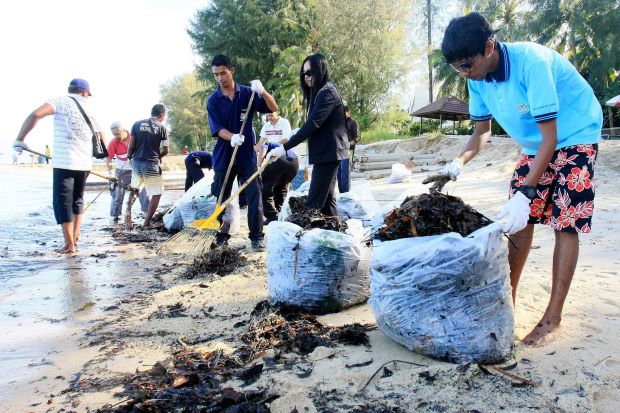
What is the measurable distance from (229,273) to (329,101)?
1.60 metres

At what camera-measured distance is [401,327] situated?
76.5 inches

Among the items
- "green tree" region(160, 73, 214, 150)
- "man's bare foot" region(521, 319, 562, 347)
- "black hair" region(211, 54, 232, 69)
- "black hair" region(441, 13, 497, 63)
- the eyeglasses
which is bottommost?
"man's bare foot" region(521, 319, 562, 347)

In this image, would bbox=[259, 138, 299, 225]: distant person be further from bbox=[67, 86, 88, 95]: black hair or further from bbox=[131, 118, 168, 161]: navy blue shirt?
bbox=[67, 86, 88, 95]: black hair

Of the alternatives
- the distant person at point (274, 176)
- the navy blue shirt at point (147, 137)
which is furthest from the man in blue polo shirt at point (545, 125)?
the navy blue shirt at point (147, 137)

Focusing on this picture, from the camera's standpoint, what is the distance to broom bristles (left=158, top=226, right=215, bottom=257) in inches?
160

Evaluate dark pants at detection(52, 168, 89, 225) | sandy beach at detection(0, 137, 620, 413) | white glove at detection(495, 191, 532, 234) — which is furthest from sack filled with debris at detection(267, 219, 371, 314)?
dark pants at detection(52, 168, 89, 225)

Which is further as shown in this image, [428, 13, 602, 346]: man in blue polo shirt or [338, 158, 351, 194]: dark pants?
[338, 158, 351, 194]: dark pants

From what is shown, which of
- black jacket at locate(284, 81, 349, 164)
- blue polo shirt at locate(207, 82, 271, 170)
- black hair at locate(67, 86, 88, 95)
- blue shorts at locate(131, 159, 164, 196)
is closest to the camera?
black jacket at locate(284, 81, 349, 164)

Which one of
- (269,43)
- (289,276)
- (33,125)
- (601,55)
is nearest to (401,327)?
(289,276)

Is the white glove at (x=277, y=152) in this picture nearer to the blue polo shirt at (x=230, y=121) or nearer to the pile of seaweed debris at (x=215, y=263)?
the blue polo shirt at (x=230, y=121)

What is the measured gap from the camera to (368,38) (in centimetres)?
2517

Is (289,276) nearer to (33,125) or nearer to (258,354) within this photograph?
(258,354)

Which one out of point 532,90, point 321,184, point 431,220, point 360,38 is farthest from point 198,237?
point 360,38

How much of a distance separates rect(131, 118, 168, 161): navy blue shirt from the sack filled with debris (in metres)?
4.16
